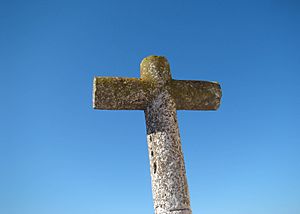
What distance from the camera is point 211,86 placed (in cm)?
623

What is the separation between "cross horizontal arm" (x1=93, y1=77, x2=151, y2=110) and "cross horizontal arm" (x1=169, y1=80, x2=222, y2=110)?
0.61 metres

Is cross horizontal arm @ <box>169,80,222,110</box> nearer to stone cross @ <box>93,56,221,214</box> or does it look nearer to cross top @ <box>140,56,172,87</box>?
stone cross @ <box>93,56,221,214</box>

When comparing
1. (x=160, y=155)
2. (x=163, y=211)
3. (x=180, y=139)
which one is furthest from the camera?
(x=180, y=139)

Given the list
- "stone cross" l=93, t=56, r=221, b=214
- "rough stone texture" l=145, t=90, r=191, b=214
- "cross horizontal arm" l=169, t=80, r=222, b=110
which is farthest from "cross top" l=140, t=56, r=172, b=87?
"rough stone texture" l=145, t=90, r=191, b=214

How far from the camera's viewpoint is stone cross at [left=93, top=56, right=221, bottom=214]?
16.1 ft

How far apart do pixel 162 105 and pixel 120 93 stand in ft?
2.72

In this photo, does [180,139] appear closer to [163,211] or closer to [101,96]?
[163,211]

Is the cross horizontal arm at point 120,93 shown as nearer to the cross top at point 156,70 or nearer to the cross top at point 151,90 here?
the cross top at point 151,90

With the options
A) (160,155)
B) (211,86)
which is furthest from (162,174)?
(211,86)

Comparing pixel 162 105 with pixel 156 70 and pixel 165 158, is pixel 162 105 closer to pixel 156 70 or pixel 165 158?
pixel 156 70

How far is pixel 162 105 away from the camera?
5496 millimetres

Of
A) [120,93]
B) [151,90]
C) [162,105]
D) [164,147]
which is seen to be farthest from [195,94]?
[120,93]

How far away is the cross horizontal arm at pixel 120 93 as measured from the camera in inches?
210

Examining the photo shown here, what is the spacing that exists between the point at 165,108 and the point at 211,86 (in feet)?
4.49
